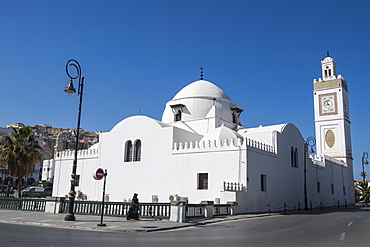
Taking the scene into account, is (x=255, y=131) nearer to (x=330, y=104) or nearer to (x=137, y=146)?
(x=137, y=146)

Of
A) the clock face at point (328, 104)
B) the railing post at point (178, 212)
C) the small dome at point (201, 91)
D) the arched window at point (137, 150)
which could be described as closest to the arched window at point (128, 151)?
the arched window at point (137, 150)

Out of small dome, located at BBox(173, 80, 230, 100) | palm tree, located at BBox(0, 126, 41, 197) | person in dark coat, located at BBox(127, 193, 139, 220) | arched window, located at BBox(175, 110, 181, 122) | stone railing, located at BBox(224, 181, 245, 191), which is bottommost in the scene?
person in dark coat, located at BBox(127, 193, 139, 220)

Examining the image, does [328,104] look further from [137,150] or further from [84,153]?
[84,153]

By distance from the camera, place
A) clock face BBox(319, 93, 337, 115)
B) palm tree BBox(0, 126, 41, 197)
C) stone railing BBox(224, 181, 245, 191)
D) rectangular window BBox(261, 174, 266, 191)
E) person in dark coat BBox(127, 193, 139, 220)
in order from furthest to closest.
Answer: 1. clock face BBox(319, 93, 337, 115)
2. palm tree BBox(0, 126, 41, 197)
3. rectangular window BBox(261, 174, 266, 191)
4. stone railing BBox(224, 181, 245, 191)
5. person in dark coat BBox(127, 193, 139, 220)

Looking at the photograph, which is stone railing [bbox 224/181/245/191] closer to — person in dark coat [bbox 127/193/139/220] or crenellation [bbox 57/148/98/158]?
person in dark coat [bbox 127/193/139/220]

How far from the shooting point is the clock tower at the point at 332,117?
159 ft

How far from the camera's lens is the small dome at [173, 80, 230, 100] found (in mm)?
35062

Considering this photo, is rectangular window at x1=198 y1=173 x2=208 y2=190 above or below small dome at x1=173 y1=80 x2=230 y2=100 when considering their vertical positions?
below

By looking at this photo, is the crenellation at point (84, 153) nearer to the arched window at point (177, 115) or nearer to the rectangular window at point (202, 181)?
the arched window at point (177, 115)

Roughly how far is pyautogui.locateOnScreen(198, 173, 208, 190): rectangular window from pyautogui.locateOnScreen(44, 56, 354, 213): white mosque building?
8 centimetres

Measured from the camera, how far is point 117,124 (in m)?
31.8

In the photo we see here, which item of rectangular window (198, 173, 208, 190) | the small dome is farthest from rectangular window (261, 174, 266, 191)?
the small dome

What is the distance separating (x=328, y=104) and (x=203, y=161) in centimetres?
3258

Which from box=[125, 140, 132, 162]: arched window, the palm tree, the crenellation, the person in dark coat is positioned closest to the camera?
the person in dark coat
